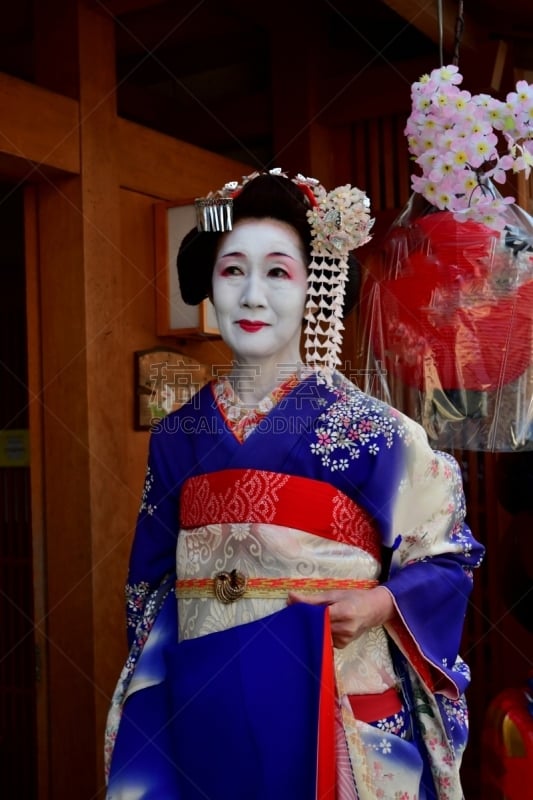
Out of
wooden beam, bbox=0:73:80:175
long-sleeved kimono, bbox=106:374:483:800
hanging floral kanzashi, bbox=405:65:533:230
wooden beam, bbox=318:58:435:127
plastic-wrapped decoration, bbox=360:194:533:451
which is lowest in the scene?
long-sleeved kimono, bbox=106:374:483:800

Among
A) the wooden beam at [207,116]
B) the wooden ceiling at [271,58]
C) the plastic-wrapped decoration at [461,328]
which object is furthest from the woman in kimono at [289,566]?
the wooden beam at [207,116]

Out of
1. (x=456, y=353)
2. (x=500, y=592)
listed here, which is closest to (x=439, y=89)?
(x=456, y=353)

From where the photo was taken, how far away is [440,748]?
210 centimetres

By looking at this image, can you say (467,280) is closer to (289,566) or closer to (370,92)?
(289,566)

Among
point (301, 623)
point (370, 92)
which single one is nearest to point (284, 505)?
point (301, 623)

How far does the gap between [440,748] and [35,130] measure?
2.34 metres

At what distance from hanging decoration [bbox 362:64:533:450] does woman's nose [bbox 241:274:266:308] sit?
343 millimetres

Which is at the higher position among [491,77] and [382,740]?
[491,77]

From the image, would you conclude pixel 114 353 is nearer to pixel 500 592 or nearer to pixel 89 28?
pixel 89 28

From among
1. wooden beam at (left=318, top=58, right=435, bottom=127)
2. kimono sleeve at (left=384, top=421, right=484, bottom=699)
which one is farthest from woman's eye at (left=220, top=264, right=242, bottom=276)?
wooden beam at (left=318, top=58, right=435, bottom=127)

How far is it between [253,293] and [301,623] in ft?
2.44

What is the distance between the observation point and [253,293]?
2125 millimetres

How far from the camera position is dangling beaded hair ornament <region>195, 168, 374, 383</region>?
7.02ft

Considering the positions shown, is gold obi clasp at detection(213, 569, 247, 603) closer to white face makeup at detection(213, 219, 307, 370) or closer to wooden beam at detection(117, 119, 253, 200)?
white face makeup at detection(213, 219, 307, 370)
